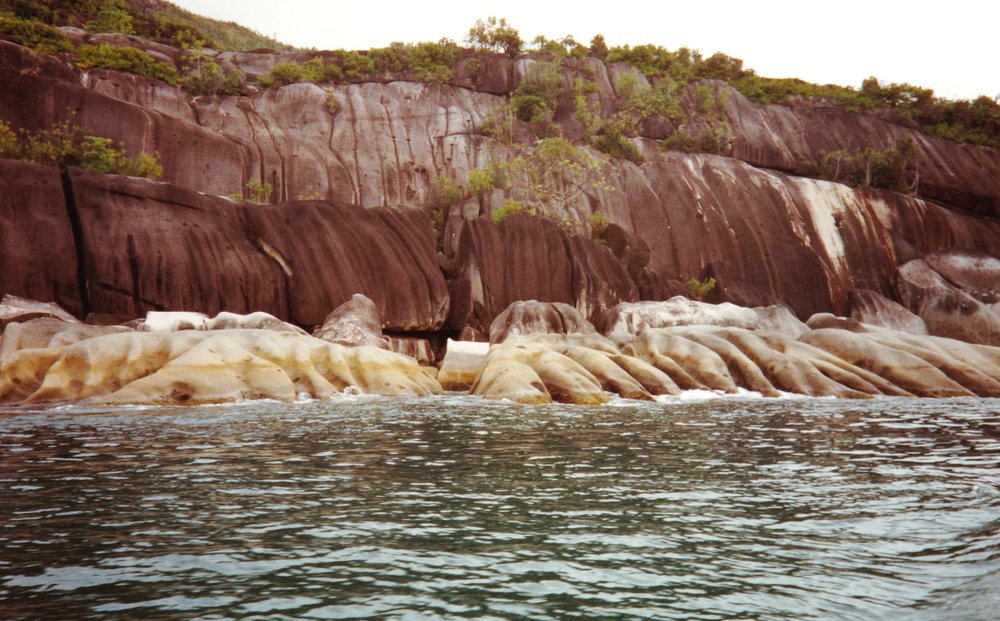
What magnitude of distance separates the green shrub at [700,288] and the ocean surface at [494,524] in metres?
36.1

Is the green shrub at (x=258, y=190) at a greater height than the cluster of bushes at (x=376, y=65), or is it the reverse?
the cluster of bushes at (x=376, y=65)

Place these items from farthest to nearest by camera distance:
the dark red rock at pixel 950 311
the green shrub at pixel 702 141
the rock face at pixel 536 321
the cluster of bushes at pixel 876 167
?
1. the green shrub at pixel 702 141
2. the cluster of bushes at pixel 876 167
3. the dark red rock at pixel 950 311
4. the rock face at pixel 536 321

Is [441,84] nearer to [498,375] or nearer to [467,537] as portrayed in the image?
[498,375]

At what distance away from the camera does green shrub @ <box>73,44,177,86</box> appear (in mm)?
52031

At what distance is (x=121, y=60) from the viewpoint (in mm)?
52656

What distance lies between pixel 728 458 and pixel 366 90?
2221 inches

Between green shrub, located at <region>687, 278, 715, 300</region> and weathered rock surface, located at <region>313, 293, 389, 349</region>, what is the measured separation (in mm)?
25075

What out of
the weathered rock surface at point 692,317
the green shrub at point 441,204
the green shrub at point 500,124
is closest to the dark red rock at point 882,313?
the weathered rock surface at point 692,317

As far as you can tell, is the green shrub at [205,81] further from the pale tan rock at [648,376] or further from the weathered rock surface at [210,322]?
the pale tan rock at [648,376]

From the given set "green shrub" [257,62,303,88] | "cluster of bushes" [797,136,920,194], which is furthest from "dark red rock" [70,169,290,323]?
"cluster of bushes" [797,136,920,194]

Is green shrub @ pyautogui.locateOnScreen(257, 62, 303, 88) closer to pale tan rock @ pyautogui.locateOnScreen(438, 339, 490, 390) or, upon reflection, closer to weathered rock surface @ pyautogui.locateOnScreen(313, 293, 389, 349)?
weathered rock surface @ pyautogui.locateOnScreen(313, 293, 389, 349)

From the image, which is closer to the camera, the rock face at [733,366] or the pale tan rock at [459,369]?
the rock face at [733,366]

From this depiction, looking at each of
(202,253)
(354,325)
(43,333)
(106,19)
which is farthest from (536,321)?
(106,19)

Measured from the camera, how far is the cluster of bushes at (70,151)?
108 ft
